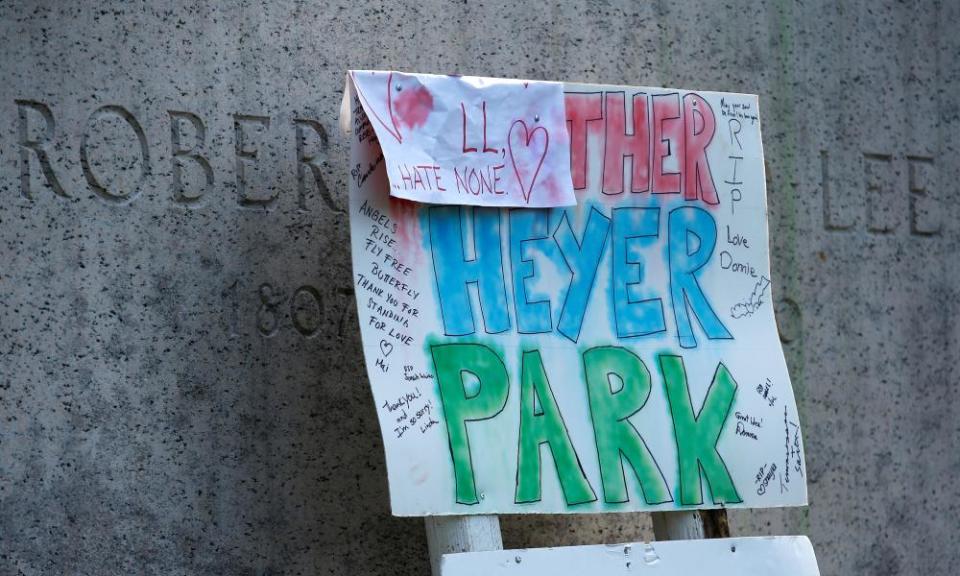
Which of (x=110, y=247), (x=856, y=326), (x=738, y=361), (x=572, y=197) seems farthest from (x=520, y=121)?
(x=856, y=326)

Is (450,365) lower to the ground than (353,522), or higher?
higher

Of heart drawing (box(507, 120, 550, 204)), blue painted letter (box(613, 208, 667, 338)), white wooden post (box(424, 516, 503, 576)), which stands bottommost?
white wooden post (box(424, 516, 503, 576))

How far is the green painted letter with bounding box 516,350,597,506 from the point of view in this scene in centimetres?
309

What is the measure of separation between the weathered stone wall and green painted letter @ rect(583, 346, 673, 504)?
1.59 ft

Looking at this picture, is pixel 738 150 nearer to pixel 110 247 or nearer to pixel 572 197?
pixel 572 197

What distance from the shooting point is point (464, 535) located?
2.99 metres

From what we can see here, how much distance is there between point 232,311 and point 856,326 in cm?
191

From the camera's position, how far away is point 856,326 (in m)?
4.05

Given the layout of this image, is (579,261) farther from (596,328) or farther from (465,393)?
(465,393)

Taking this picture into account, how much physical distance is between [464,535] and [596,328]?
2.03ft

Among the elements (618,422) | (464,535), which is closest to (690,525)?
(618,422)

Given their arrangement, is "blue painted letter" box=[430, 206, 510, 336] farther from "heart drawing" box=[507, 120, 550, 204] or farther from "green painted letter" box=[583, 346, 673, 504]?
"green painted letter" box=[583, 346, 673, 504]

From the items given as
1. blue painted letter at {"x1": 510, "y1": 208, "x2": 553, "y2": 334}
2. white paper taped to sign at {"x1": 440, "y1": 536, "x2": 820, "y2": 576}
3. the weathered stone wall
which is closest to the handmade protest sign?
blue painted letter at {"x1": 510, "y1": 208, "x2": 553, "y2": 334}

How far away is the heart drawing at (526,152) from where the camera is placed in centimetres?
324
